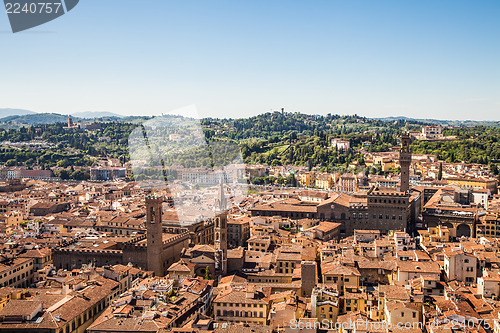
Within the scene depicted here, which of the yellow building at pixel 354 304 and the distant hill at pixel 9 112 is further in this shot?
the distant hill at pixel 9 112

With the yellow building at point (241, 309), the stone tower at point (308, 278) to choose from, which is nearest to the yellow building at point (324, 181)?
the stone tower at point (308, 278)

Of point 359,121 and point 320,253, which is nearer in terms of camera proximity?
point 320,253

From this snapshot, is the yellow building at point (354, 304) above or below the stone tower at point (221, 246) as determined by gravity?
below

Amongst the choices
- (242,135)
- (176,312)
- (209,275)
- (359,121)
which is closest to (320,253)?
(209,275)

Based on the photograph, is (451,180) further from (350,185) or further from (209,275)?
(209,275)

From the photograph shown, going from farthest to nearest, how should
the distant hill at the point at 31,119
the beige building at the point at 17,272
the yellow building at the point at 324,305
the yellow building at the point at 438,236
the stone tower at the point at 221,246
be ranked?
the distant hill at the point at 31,119 < the yellow building at the point at 438,236 < the stone tower at the point at 221,246 < the beige building at the point at 17,272 < the yellow building at the point at 324,305

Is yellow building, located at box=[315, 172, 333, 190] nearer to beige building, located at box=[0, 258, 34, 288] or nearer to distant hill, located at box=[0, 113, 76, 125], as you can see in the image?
beige building, located at box=[0, 258, 34, 288]

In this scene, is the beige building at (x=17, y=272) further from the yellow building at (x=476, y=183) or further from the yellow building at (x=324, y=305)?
the yellow building at (x=476, y=183)

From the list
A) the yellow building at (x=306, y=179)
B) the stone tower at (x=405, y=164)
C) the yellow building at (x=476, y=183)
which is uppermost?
the stone tower at (x=405, y=164)

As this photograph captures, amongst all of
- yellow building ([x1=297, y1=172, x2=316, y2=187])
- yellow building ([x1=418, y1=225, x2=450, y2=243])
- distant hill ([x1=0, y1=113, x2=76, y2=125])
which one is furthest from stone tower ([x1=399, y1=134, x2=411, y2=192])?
distant hill ([x1=0, y1=113, x2=76, y2=125])
